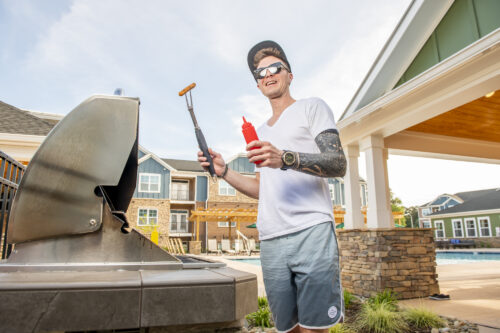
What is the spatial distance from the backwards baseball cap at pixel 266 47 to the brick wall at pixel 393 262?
470 centimetres

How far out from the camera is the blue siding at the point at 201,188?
24219 mm

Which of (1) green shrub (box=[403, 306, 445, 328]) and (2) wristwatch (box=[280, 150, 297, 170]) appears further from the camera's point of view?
(1) green shrub (box=[403, 306, 445, 328])

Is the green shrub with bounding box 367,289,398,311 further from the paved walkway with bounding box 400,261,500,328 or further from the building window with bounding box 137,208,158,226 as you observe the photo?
the building window with bounding box 137,208,158,226

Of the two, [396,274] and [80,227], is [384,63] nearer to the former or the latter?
[396,274]

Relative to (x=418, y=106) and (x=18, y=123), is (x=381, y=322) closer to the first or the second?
(x=418, y=106)

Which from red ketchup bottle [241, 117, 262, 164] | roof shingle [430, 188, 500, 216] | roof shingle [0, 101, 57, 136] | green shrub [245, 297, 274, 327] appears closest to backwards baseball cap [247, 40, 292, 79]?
red ketchup bottle [241, 117, 262, 164]

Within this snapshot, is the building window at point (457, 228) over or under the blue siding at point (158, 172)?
under

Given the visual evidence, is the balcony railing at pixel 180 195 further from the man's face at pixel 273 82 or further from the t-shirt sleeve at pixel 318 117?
the t-shirt sleeve at pixel 318 117

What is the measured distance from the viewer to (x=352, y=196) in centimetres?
652

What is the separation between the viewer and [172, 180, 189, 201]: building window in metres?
24.6

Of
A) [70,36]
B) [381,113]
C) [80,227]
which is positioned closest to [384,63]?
[381,113]

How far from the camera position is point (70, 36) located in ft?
21.7

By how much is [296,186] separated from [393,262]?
4.91 m

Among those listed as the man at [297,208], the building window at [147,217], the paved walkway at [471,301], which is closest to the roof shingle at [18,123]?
the man at [297,208]
